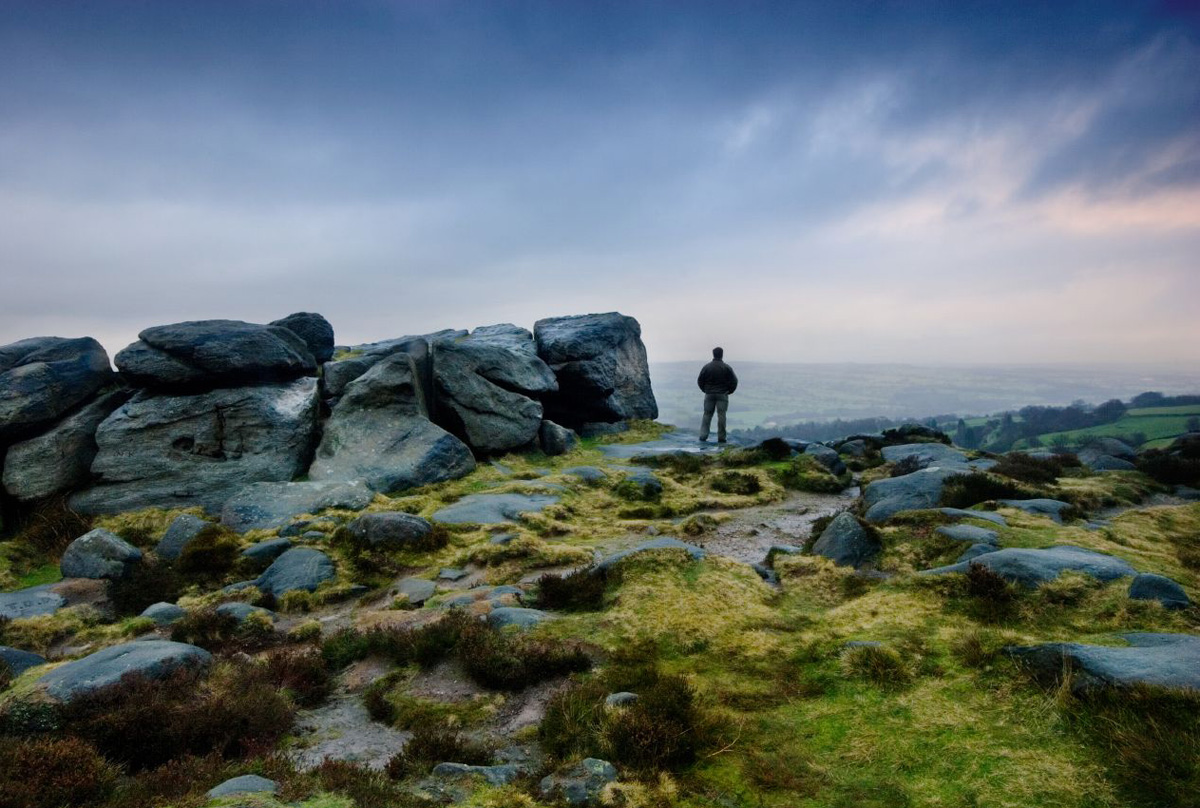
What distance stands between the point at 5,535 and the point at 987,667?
2464 centimetres

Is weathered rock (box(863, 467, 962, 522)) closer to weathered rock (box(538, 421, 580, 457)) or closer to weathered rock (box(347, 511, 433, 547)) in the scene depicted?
weathered rock (box(347, 511, 433, 547))

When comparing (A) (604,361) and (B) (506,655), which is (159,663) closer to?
(B) (506,655)

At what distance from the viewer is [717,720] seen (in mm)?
6473

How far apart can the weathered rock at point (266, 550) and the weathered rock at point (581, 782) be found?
11.4 meters

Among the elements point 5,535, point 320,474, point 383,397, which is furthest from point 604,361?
point 5,535

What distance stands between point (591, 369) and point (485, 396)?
9432 mm

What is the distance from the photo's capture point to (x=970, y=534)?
38.2ft

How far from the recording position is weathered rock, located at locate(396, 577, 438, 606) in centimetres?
1186

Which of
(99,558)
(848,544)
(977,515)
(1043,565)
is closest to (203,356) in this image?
(99,558)

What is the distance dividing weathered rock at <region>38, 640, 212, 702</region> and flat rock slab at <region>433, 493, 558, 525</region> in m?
8.31

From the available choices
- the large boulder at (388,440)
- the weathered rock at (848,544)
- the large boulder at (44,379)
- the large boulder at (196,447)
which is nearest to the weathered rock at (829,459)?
the weathered rock at (848,544)

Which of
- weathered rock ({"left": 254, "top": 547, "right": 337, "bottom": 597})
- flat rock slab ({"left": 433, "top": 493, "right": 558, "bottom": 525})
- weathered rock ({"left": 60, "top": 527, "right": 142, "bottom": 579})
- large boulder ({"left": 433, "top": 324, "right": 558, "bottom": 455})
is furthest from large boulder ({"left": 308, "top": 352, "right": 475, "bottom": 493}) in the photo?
weathered rock ({"left": 254, "top": 547, "right": 337, "bottom": 597})

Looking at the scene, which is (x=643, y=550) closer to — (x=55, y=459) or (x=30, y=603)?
(x=30, y=603)

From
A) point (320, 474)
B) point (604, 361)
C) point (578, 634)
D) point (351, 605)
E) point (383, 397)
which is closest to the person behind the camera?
point (578, 634)
